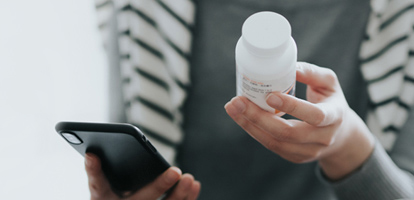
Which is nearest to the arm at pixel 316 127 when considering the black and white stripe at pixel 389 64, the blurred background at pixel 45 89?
the black and white stripe at pixel 389 64

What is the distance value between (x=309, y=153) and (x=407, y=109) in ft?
1.02

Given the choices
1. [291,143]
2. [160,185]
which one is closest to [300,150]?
[291,143]

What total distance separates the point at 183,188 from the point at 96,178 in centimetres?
14

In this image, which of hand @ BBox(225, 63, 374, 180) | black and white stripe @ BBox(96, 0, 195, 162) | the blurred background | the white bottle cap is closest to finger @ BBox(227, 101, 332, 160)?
hand @ BBox(225, 63, 374, 180)

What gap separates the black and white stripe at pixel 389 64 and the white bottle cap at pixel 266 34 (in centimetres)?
34

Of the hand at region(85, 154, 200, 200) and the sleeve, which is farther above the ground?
the hand at region(85, 154, 200, 200)

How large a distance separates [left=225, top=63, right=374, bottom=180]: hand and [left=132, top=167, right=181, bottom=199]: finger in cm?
14

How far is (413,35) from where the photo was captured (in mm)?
652

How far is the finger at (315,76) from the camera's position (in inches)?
19.8

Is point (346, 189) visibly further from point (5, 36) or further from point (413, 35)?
point (5, 36)

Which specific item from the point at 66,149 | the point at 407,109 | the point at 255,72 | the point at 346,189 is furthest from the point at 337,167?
the point at 66,149

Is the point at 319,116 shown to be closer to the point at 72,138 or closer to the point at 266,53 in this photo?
the point at 266,53

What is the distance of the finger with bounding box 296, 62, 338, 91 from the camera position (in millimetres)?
502

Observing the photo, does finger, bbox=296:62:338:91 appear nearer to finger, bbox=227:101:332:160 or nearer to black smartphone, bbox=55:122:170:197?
finger, bbox=227:101:332:160
